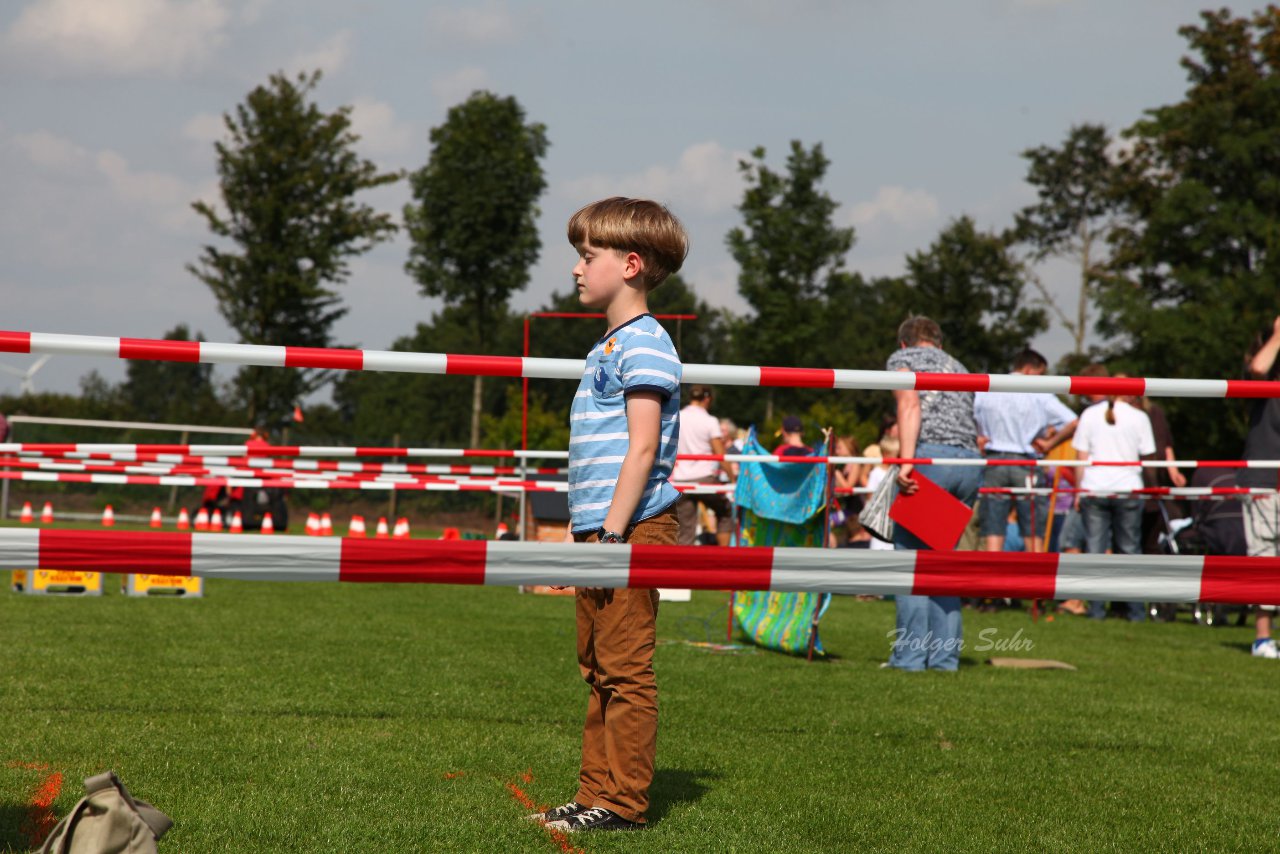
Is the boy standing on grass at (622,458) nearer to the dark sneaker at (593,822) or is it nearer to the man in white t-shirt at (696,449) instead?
the dark sneaker at (593,822)

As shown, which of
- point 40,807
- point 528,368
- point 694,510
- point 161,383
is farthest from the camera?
point 161,383

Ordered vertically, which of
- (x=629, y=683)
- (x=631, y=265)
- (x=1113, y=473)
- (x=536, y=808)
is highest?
(x=631, y=265)

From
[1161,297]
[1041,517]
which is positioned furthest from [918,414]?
[1161,297]

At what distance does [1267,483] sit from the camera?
9.29 m

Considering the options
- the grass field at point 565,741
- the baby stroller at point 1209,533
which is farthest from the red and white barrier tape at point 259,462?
the baby stroller at point 1209,533

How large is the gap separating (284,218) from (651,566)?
28202 millimetres

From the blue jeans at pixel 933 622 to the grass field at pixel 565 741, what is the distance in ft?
0.52

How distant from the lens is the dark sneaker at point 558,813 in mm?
3633

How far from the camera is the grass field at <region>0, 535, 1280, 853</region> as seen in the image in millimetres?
3670

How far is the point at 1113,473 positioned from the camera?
1152 cm

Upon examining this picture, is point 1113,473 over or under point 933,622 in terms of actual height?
over

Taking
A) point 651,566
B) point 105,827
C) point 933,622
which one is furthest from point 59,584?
point 651,566

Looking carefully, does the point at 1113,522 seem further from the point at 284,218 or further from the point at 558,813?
the point at 284,218

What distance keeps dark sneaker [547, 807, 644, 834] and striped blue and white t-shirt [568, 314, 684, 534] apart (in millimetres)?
749
